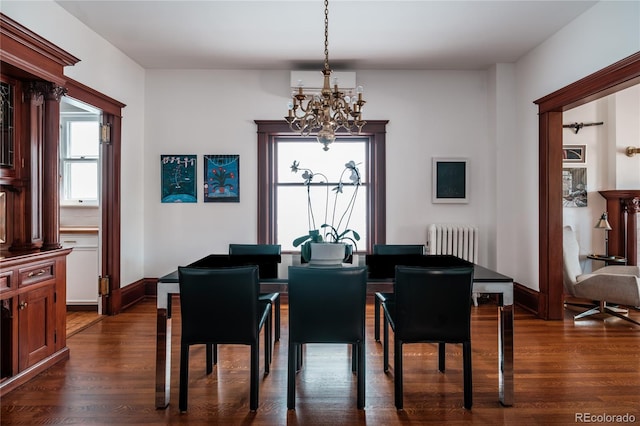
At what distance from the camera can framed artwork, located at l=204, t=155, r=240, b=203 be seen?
4855 mm

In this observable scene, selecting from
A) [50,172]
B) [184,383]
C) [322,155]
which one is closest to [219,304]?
[184,383]

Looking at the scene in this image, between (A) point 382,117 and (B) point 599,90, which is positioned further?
(A) point 382,117

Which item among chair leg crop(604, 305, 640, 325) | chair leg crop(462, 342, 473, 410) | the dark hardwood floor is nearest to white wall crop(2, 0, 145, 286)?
the dark hardwood floor

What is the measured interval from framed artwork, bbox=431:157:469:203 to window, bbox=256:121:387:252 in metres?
0.67

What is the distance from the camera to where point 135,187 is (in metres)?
4.71

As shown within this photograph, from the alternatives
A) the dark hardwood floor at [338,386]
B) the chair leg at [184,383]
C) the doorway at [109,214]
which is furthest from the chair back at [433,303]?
the doorway at [109,214]

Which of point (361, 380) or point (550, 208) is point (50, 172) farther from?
point (550, 208)

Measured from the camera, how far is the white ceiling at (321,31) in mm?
3318

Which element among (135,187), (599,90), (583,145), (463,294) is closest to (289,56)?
(135,187)

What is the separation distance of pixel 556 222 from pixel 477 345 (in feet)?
5.52

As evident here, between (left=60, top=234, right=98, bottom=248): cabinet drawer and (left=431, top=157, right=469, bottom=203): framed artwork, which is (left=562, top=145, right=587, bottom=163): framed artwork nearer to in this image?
(left=431, top=157, right=469, bottom=203): framed artwork

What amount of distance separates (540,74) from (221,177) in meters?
3.81

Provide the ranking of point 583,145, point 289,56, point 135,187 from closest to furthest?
point 289,56
point 135,187
point 583,145

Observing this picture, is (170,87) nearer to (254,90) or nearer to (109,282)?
(254,90)
